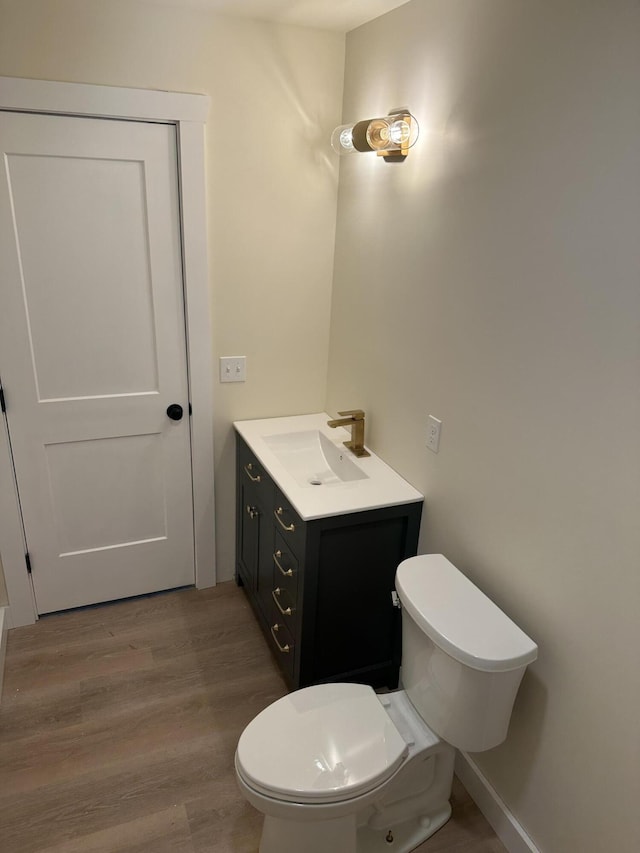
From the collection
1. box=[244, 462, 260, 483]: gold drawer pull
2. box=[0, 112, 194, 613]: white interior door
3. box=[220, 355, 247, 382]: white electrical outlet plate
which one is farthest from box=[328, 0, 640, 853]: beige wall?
box=[0, 112, 194, 613]: white interior door

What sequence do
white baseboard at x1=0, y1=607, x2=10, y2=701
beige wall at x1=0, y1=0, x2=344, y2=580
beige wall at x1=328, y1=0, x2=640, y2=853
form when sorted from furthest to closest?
1. white baseboard at x1=0, y1=607, x2=10, y2=701
2. beige wall at x1=0, y1=0, x2=344, y2=580
3. beige wall at x1=328, y1=0, x2=640, y2=853

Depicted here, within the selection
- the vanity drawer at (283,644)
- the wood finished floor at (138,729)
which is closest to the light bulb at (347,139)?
the vanity drawer at (283,644)

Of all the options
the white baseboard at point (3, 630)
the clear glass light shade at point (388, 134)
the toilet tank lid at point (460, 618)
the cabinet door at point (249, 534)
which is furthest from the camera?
the cabinet door at point (249, 534)

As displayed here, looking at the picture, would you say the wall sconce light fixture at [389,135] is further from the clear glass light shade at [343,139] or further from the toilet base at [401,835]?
the toilet base at [401,835]

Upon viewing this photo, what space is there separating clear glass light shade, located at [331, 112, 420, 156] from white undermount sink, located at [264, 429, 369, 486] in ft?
3.73

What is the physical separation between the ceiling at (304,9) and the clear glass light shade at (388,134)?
0.36 meters

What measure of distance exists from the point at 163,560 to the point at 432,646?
1.59 m

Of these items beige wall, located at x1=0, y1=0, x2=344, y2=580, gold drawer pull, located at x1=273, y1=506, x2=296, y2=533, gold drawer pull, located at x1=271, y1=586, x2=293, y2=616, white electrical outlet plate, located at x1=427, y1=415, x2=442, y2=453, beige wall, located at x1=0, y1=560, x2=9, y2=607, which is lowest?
beige wall, located at x1=0, y1=560, x2=9, y2=607

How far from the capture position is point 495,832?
1872mm

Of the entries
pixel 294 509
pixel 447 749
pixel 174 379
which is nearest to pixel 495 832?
pixel 447 749

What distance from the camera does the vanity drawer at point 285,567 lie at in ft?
6.98

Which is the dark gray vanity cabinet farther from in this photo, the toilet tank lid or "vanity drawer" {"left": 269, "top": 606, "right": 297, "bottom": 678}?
the toilet tank lid

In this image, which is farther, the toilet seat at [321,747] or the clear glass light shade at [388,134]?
the clear glass light shade at [388,134]

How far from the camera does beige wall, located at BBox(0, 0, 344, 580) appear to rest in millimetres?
2041
